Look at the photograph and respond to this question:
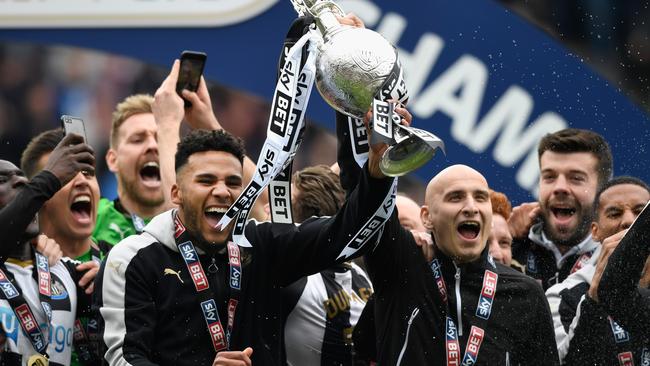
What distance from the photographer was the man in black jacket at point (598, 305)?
6.03 m

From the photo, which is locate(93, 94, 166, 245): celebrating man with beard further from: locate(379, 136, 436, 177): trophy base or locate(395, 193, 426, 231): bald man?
locate(379, 136, 436, 177): trophy base

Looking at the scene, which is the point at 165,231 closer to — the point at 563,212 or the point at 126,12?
the point at 563,212

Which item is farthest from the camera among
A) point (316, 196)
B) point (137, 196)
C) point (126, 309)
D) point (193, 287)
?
point (137, 196)

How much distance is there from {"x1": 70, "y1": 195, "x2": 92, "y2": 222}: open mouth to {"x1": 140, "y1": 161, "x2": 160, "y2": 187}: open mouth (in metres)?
0.60

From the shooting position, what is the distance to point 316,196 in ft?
21.5

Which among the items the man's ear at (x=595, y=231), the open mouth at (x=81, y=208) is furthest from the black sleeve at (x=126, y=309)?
the man's ear at (x=595, y=231)

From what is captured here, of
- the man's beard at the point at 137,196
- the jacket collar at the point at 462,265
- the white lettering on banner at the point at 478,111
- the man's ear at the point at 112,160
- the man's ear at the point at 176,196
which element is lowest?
the jacket collar at the point at 462,265

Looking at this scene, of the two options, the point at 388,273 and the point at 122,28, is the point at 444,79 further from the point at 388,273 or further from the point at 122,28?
the point at 388,273

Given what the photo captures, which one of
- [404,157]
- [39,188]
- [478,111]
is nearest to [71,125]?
[39,188]

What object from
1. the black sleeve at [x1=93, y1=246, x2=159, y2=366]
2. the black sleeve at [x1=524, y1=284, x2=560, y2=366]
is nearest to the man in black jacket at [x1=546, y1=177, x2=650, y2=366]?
the black sleeve at [x1=524, y1=284, x2=560, y2=366]

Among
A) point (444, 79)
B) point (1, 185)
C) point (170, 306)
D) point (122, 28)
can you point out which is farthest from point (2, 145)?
point (170, 306)

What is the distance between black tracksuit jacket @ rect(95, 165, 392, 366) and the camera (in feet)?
17.6

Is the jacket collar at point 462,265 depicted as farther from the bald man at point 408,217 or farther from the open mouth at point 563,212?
the open mouth at point 563,212

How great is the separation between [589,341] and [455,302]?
660 millimetres
